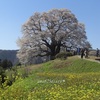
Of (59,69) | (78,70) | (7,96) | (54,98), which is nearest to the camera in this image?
(54,98)

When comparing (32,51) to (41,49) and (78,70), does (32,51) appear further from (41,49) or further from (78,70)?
(78,70)

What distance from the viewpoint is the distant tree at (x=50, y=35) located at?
202 ft

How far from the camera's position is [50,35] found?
6178 centimetres

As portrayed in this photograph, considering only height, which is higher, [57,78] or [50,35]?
[50,35]

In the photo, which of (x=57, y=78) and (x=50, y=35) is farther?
(x=50, y=35)

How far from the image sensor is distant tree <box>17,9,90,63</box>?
61.6 meters

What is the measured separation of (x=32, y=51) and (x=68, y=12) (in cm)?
1020

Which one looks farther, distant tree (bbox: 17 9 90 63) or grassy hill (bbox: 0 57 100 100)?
distant tree (bbox: 17 9 90 63)

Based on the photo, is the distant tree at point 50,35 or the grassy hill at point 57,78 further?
the distant tree at point 50,35

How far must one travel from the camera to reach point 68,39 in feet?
203

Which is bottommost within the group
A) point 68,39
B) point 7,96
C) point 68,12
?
point 7,96

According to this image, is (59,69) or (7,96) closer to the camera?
(7,96)

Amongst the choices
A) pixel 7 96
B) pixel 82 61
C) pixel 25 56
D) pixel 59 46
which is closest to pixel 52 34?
pixel 59 46

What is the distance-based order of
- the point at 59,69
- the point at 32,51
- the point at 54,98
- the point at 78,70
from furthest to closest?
the point at 32,51
the point at 59,69
the point at 78,70
the point at 54,98
